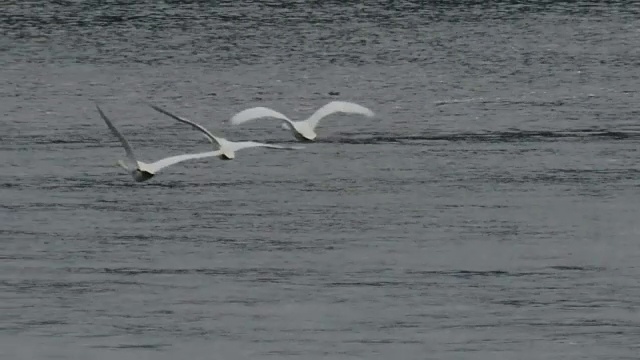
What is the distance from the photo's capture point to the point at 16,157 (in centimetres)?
2580

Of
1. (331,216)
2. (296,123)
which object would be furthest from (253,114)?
(331,216)

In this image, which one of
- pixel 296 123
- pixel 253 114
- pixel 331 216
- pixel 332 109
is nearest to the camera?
pixel 331 216

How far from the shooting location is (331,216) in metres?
21.9

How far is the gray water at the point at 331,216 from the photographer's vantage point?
56.0 ft

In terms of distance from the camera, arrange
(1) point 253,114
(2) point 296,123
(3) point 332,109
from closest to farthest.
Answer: (1) point 253,114
(2) point 296,123
(3) point 332,109

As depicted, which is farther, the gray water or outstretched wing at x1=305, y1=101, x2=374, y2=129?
outstretched wing at x1=305, y1=101, x2=374, y2=129

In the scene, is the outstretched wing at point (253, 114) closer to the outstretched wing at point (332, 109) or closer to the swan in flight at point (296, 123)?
the swan in flight at point (296, 123)

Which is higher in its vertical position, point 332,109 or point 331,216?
point 332,109

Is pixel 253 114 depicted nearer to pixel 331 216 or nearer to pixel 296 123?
pixel 296 123

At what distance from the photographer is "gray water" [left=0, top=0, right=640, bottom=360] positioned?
17062mm

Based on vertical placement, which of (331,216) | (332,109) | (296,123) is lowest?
(331,216)

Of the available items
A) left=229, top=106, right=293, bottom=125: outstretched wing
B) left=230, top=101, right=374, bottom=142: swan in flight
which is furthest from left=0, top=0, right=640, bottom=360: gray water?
left=229, top=106, right=293, bottom=125: outstretched wing

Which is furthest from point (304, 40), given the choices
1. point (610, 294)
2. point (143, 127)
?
point (610, 294)

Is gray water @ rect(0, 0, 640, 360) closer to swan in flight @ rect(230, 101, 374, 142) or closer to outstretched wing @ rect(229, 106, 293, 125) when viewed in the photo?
swan in flight @ rect(230, 101, 374, 142)
